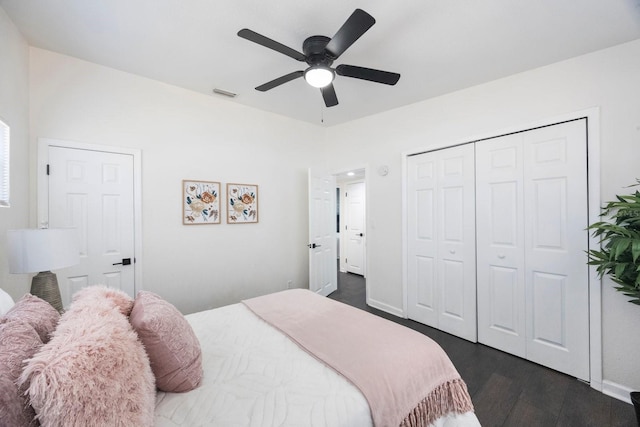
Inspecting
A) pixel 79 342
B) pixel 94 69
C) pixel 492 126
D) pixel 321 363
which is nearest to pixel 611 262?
pixel 492 126

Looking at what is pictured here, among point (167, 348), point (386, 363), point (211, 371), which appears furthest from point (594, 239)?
point (167, 348)

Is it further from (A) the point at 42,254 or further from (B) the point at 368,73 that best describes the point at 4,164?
(B) the point at 368,73

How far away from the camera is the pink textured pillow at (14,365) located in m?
0.63

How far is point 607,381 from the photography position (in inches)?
78.4

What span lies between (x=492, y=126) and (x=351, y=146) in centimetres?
183

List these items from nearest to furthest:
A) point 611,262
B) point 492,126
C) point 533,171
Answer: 1. point 611,262
2. point 533,171
3. point 492,126

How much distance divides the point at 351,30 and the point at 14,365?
199 cm

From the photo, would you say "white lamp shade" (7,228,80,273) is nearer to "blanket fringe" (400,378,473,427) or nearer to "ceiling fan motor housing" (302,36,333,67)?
"ceiling fan motor housing" (302,36,333,67)

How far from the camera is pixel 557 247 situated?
7.39 feet

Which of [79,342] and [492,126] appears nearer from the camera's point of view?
[79,342]

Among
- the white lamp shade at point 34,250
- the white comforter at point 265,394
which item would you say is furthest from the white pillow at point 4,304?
the white comforter at point 265,394

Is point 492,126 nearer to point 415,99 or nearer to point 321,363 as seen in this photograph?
point 415,99

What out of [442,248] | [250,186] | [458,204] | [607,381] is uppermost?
[250,186]

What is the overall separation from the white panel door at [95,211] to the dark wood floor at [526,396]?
3.24 metres
